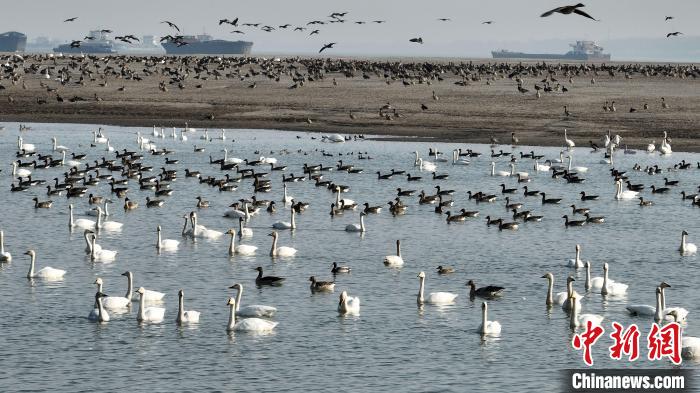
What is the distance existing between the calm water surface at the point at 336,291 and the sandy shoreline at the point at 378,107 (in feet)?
59.3

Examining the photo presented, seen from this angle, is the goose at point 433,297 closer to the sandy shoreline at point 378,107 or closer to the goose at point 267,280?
the goose at point 267,280

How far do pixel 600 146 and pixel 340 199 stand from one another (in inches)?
983

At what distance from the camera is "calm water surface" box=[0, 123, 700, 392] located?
24578 mm

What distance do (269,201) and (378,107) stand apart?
3782 cm

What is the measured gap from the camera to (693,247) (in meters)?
38.5

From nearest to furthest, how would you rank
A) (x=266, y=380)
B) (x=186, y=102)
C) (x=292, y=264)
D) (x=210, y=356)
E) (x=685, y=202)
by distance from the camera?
(x=266, y=380) → (x=210, y=356) → (x=292, y=264) → (x=685, y=202) → (x=186, y=102)

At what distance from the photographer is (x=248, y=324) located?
27688 millimetres

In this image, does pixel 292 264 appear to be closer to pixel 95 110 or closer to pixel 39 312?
pixel 39 312

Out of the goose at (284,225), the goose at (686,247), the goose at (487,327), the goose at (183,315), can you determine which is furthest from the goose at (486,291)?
the goose at (284,225)

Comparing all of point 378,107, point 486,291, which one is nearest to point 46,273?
point 486,291

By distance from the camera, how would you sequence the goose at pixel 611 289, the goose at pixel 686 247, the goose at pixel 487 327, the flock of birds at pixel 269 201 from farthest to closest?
1. the goose at pixel 686 247
2. the goose at pixel 611 289
3. the flock of birds at pixel 269 201
4. the goose at pixel 487 327

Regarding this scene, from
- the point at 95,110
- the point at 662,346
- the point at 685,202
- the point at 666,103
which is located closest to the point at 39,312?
the point at 662,346

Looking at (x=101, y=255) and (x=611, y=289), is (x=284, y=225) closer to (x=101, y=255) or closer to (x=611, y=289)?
(x=101, y=255)

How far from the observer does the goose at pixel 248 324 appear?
27.6 m
